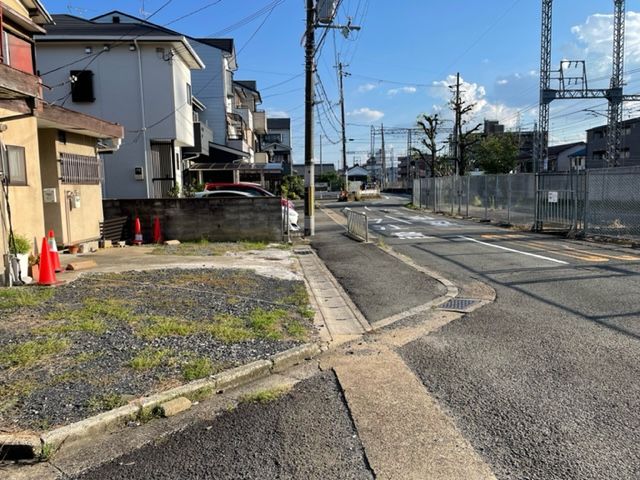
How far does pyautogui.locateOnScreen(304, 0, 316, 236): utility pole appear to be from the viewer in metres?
17.7

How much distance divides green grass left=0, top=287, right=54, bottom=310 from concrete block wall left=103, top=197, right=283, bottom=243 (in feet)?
25.9

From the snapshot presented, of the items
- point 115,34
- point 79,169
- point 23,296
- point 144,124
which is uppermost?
point 115,34

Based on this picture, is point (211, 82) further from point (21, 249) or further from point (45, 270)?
point (45, 270)

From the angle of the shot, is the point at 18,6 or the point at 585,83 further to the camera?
the point at 585,83

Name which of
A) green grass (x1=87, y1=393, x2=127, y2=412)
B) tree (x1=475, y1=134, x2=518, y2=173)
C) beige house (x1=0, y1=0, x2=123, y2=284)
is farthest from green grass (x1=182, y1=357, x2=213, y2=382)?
tree (x1=475, y1=134, x2=518, y2=173)

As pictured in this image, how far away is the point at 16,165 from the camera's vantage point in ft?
29.4

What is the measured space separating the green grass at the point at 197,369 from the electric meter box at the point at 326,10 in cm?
1518

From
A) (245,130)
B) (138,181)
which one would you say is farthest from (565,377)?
(245,130)

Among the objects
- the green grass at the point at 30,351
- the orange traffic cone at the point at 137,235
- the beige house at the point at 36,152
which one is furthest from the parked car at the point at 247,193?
the green grass at the point at 30,351

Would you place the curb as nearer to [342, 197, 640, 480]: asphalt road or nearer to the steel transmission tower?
[342, 197, 640, 480]: asphalt road

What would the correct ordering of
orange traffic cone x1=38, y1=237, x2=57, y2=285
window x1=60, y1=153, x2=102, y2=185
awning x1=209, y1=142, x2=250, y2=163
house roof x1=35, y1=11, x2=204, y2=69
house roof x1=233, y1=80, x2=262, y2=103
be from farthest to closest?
house roof x1=233, y1=80, x2=262, y2=103 < awning x1=209, y1=142, x2=250, y2=163 < house roof x1=35, y1=11, x2=204, y2=69 < window x1=60, y1=153, x2=102, y2=185 < orange traffic cone x1=38, y1=237, x2=57, y2=285

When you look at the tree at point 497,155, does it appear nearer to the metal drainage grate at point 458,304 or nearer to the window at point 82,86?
the window at point 82,86

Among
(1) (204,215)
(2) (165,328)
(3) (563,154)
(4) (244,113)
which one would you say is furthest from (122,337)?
→ (3) (563,154)

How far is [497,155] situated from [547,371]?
6114 centimetres
